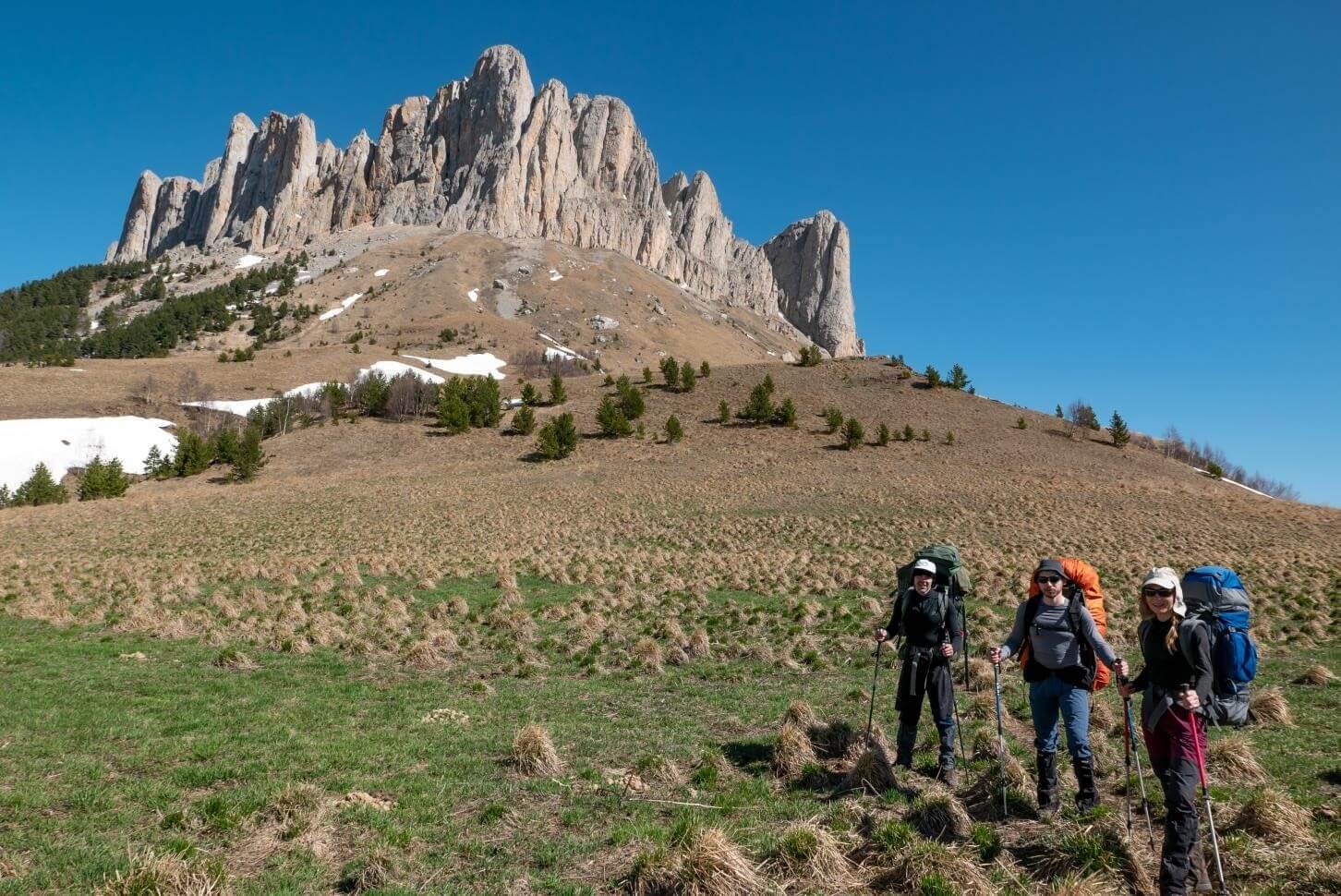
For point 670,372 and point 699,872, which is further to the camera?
point 670,372

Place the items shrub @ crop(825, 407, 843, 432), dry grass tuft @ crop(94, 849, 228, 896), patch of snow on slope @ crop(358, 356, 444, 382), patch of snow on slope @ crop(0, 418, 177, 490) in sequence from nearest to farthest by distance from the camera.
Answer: dry grass tuft @ crop(94, 849, 228, 896)
patch of snow on slope @ crop(0, 418, 177, 490)
shrub @ crop(825, 407, 843, 432)
patch of snow on slope @ crop(358, 356, 444, 382)

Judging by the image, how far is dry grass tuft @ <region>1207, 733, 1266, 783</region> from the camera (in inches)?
288

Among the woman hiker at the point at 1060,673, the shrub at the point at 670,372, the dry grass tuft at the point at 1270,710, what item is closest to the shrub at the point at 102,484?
the shrub at the point at 670,372

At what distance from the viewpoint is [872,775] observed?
291 inches

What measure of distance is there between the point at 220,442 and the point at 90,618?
45269mm

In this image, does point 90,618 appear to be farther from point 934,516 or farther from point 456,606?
point 934,516

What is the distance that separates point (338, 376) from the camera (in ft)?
276

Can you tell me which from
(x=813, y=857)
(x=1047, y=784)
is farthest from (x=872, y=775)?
(x=813, y=857)

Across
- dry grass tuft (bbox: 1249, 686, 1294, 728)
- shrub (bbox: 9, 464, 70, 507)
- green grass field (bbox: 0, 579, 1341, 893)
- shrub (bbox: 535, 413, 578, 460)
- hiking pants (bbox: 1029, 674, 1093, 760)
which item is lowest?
shrub (bbox: 9, 464, 70, 507)

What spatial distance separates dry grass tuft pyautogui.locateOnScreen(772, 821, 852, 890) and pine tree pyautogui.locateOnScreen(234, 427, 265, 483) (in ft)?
185

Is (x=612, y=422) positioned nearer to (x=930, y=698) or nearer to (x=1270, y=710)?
(x=1270, y=710)

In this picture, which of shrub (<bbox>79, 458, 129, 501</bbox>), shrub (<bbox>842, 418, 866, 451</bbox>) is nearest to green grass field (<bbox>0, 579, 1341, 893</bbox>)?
shrub (<bbox>79, 458, 129, 501</bbox>)

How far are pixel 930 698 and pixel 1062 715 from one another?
150 cm

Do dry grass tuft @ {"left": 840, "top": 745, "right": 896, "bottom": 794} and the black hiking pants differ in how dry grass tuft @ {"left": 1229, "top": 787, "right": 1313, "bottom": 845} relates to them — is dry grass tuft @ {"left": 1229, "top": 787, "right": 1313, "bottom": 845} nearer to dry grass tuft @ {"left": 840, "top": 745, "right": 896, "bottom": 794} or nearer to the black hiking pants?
the black hiking pants
